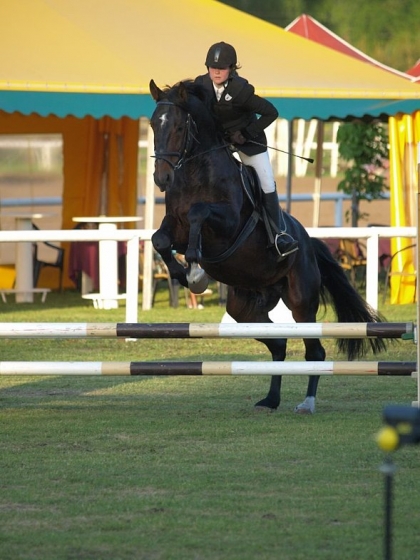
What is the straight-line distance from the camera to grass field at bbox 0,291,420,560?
4355 mm

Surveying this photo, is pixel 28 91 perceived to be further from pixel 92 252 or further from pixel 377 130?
pixel 377 130

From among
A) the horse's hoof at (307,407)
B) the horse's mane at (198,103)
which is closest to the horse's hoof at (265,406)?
the horse's hoof at (307,407)

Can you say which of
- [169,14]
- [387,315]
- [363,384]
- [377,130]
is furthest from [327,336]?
[377,130]

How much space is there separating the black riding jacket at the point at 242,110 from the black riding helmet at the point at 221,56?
11 cm

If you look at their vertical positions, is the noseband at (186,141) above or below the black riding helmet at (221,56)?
below

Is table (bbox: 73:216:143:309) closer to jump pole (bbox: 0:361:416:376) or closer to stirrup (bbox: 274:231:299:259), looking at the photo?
stirrup (bbox: 274:231:299:259)

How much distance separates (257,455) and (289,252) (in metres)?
1.84

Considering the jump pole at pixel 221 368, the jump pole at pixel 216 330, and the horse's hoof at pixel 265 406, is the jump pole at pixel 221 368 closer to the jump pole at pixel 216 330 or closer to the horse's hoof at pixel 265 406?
the jump pole at pixel 216 330

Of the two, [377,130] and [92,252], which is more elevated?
[377,130]

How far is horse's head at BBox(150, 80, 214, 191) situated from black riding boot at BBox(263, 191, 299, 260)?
69cm

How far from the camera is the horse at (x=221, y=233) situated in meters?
6.94

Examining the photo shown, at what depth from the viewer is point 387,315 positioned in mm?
13062

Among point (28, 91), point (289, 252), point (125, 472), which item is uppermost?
point (28, 91)

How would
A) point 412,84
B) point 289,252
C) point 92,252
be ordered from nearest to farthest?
point 289,252 < point 412,84 < point 92,252
